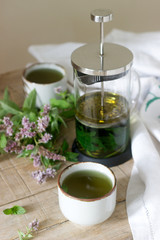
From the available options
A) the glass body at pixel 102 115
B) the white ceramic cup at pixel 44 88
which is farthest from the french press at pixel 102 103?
the white ceramic cup at pixel 44 88

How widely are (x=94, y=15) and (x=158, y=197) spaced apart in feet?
1.13

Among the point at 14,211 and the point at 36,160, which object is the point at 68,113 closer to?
the point at 36,160

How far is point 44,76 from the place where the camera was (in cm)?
96

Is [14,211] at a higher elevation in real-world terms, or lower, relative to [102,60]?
lower

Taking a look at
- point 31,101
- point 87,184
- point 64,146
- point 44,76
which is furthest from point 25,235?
point 44,76

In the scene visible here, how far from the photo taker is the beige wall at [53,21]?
5.30 ft

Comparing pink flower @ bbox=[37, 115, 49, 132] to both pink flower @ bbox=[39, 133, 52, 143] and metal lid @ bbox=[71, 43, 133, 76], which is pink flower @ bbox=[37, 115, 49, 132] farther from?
metal lid @ bbox=[71, 43, 133, 76]

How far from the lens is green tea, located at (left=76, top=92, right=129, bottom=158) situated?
2.45ft

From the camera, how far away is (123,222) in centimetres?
65

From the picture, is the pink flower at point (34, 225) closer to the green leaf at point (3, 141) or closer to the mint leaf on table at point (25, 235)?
the mint leaf on table at point (25, 235)

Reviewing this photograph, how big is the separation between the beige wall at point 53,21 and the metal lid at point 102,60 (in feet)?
3.09

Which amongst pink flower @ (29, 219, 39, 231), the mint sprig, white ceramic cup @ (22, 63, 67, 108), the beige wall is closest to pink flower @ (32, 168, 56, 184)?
the mint sprig

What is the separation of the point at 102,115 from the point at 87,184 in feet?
0.49

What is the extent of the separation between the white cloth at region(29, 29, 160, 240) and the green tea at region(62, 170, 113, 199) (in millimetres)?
65
